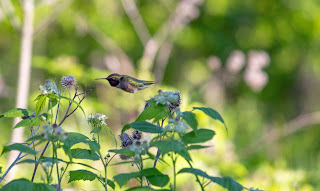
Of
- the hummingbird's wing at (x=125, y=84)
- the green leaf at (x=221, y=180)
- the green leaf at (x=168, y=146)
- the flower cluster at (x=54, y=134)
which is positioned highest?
the hummingbird's wing at (x=125, y=84)

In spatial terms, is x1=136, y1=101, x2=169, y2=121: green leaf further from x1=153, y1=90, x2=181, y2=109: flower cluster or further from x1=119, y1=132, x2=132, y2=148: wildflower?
x1=119, y1=132, x2=132, y2=148: wildflower

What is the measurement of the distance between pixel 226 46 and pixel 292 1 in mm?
1323

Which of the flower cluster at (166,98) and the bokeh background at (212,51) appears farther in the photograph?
the bokeh background at (212,51)

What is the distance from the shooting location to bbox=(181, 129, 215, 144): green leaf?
98cm

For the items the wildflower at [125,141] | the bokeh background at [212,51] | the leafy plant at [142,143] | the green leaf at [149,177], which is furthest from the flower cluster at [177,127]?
the bokeh background at [212,51]

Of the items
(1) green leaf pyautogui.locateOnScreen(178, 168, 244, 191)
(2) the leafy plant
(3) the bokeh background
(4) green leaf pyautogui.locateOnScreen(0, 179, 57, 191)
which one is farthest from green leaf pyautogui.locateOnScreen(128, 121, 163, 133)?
(3) the bokeh background

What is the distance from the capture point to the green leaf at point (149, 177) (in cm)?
91

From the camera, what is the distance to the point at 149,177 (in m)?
0.98

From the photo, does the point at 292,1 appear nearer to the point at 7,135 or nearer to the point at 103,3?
the point at 103,3

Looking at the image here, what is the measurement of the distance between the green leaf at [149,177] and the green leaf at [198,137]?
102mm

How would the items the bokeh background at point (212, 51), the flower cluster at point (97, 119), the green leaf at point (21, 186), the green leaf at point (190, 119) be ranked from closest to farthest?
the green leaf at point (21, 186) → the green leaf at point (190, 119) → the flower cluster at point (97, 119) → the bokeh background at point (212, 51)

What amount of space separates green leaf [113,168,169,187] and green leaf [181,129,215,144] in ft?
0.33

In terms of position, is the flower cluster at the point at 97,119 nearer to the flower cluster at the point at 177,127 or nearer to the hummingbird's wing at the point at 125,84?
the hummingbird's wing at the point at 125,84

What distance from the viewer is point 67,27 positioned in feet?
24.2
